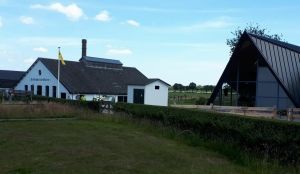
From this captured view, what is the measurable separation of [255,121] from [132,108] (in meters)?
10.3

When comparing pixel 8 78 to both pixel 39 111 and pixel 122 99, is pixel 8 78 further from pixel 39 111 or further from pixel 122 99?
pixel 39 111

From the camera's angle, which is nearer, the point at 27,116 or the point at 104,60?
the point at 27,116

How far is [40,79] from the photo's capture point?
51.8m

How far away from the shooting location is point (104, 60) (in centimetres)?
5912

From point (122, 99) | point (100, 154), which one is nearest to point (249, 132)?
point (100, 154)

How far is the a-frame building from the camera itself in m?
29.8

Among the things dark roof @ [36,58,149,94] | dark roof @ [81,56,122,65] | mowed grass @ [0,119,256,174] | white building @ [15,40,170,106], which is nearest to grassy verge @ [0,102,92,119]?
mowed grass @ [0,119,256,174]

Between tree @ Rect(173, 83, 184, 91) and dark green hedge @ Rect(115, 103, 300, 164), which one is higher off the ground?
tree @ Rect(173, 83, 184, 91)

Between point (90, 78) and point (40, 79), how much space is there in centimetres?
597

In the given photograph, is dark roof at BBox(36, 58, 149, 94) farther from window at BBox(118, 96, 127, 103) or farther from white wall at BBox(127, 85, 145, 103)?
white wall at BBox(127, 85, 145, 103)

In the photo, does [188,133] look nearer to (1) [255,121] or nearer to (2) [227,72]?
(1) [255,121]

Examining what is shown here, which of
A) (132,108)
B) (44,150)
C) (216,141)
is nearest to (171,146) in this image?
(216,141)

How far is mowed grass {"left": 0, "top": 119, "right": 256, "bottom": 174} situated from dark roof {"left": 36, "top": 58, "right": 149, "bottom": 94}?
102 ft

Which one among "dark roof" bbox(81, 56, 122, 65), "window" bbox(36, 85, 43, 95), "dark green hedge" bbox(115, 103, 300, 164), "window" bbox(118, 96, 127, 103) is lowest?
"dark green hedge" bbox(115, 103, 300, 164)
